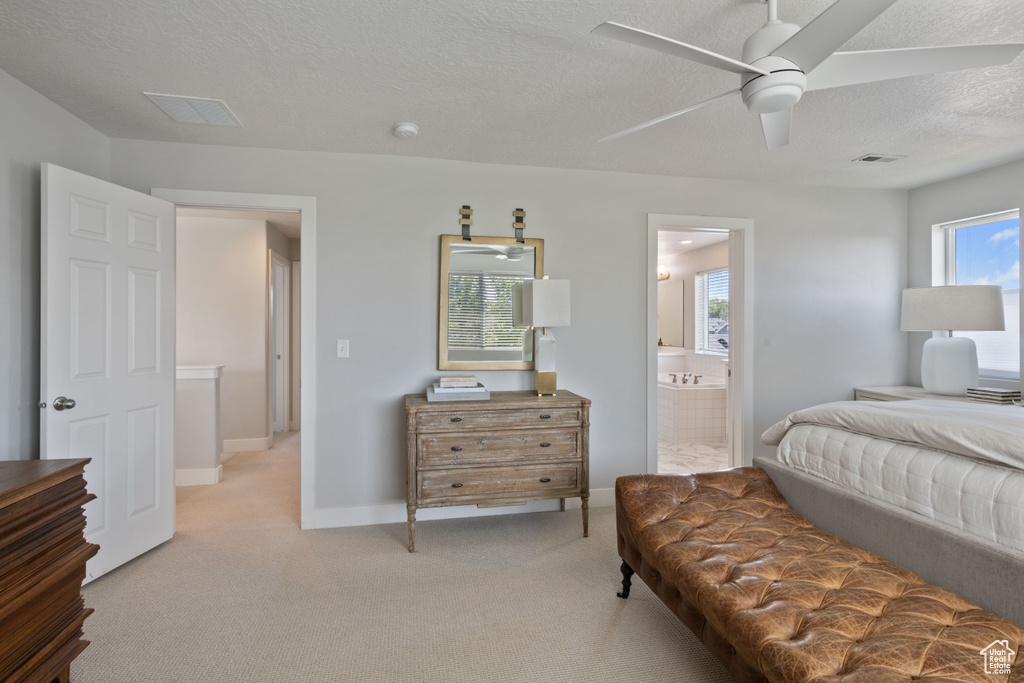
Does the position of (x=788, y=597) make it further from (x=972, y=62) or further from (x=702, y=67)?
(x=702, y=67)

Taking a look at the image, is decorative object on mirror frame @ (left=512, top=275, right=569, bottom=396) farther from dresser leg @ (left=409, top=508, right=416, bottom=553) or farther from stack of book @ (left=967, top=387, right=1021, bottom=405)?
stack of book @ (left=967, top=387, right=1021, bottom=405)

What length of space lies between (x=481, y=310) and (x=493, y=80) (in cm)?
151

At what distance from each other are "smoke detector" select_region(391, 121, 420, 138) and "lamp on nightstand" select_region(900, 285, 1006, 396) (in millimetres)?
3582

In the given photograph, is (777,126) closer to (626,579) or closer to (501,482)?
(626,579)

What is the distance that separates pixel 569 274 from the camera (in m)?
3.60

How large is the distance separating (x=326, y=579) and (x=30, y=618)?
1221 millimetres

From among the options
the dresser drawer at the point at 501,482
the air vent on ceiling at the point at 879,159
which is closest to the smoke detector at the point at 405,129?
the dresser drawer at the point at 501,482

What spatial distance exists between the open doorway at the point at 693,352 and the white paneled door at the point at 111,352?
3654mm

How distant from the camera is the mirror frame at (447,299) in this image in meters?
3.41

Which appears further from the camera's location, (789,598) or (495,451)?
(495,451)

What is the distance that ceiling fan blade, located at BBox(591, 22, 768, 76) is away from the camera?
137 centimetres

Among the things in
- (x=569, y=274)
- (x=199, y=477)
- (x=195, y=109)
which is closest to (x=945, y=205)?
(x=569, y=274)

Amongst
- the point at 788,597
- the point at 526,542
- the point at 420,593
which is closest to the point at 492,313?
the point at 526,542

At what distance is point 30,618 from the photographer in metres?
1.52
